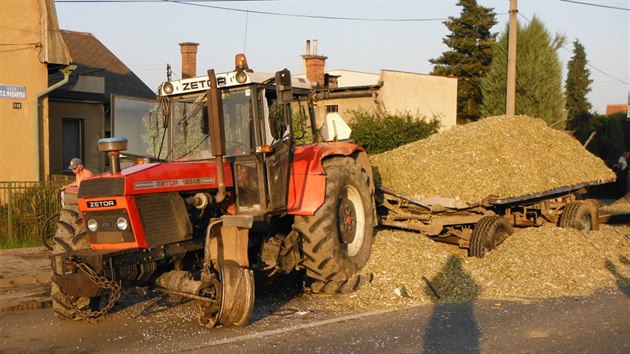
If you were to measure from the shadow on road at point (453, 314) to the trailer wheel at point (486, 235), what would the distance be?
1.91ft

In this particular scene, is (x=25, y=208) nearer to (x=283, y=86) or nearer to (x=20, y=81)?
(x=20, y=81)

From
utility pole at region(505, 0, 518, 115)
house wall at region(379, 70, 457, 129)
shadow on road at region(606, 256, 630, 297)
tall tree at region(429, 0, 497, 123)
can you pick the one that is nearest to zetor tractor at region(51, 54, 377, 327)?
shadow on road at region(606, 256, 630, 297)

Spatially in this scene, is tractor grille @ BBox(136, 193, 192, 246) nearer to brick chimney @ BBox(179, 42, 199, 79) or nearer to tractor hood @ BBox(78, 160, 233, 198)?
tractor hood @ BBox(78, 160, 233, 198)

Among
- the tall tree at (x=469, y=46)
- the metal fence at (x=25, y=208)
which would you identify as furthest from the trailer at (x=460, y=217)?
the tall tree at (x=469, y=46)

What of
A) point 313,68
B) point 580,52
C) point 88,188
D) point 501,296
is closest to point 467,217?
point 501,296

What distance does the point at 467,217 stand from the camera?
11.9 m

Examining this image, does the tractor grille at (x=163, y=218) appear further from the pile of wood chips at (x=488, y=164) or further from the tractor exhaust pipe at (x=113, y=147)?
the pile of wood chips at (x=488, y=164)

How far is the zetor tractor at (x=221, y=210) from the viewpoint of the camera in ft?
25.8

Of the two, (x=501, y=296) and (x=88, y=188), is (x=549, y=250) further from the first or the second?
(x=88, y=188)

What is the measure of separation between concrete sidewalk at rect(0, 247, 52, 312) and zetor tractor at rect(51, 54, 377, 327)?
1.22 meters

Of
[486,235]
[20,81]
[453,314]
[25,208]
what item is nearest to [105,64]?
[20,81]

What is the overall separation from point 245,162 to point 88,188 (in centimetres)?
169

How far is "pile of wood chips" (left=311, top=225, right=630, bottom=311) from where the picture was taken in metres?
9.70

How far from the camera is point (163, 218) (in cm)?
820
